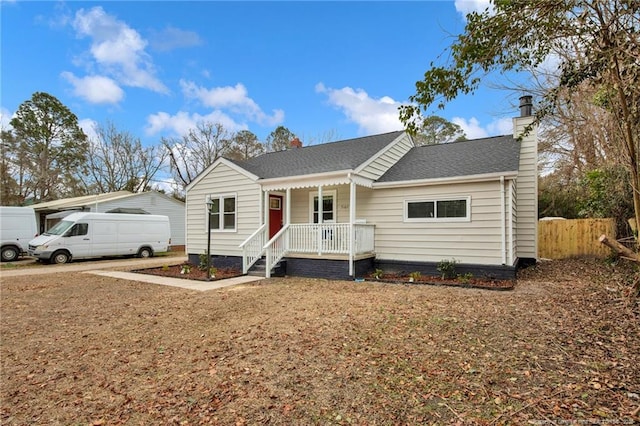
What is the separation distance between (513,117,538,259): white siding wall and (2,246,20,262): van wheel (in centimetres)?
2172

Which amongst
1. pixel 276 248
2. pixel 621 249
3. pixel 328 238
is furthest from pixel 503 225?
pixel 276 248

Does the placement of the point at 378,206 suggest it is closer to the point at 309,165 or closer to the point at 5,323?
the point at 309,165

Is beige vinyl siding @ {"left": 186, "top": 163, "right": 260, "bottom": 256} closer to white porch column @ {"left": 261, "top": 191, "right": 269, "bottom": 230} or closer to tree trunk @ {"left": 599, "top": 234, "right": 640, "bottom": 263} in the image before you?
white porch column @ {"left": 261, "top": 191, "right": 269, "bottom": 230}

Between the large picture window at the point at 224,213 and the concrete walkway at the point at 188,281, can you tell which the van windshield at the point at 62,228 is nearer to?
the concrete walkway at the point at 188,281

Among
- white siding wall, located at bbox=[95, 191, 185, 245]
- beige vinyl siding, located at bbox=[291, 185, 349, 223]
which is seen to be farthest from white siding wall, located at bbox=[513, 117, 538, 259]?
white siding wall, located at bbox=[95, 191, 185, 245]

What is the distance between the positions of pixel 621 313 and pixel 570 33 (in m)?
4.32

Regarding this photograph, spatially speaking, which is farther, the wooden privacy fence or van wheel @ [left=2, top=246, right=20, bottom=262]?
van wheel @ [left=2, top=246, right=20, bottom=262]

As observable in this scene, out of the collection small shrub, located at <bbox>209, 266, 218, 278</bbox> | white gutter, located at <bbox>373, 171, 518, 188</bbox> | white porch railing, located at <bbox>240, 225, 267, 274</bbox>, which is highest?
white gutter, located at <bbox>373, 171, 518, 188</bbox>

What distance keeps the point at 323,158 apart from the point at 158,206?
50.2 ft

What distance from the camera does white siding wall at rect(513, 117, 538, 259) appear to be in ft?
34.5

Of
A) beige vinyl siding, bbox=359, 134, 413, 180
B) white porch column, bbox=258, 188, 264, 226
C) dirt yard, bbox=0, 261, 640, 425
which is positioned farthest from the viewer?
white porch column, bbox=258, 188, 264, 226

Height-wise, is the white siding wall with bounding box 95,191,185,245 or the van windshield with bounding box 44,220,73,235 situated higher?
the white siding wall with bounding box 95,191,185,245

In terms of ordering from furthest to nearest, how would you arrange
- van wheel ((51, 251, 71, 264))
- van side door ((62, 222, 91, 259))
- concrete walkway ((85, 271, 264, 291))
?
1. van side door ((62, 222, 91, 259))
2. van wheel ((51, 251, 71, 264))
3. concrete walkway ((85, 271, 264, 291))

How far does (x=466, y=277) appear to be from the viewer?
8.79 meters
